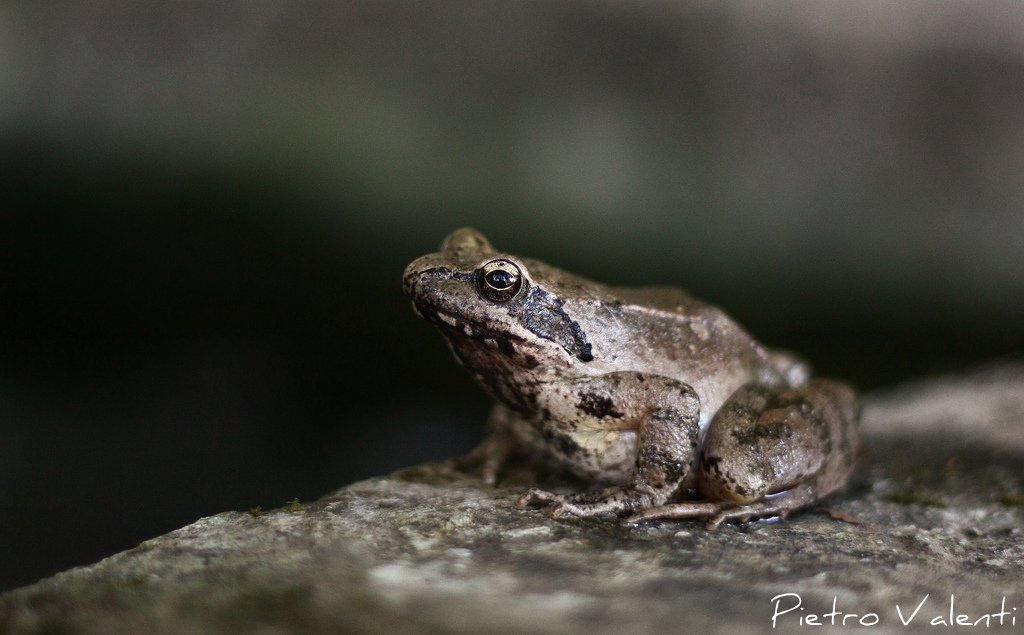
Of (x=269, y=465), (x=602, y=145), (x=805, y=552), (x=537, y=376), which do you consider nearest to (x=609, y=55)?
(x=602, y=145)

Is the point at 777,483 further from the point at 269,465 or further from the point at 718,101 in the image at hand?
the point at 718,101

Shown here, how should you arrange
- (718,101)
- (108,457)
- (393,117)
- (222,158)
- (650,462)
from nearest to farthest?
(650,462) → (108,457) → (222,158) → (393,117) → (718,101)

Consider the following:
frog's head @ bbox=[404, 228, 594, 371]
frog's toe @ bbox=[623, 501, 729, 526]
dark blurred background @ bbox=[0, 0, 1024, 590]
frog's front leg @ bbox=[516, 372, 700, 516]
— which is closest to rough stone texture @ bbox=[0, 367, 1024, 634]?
frog's toe @ bbox=[623, 501, 729, 526]

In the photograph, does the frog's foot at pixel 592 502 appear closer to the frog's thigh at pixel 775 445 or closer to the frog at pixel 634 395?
the frog at pixel 634 395

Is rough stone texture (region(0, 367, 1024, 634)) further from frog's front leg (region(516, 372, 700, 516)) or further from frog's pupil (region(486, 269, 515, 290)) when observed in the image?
frog's pupil (region(486, 269, 515, 290))

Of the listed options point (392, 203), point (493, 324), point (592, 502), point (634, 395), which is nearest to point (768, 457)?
point (634, 395)

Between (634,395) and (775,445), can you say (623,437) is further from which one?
(775,445)
